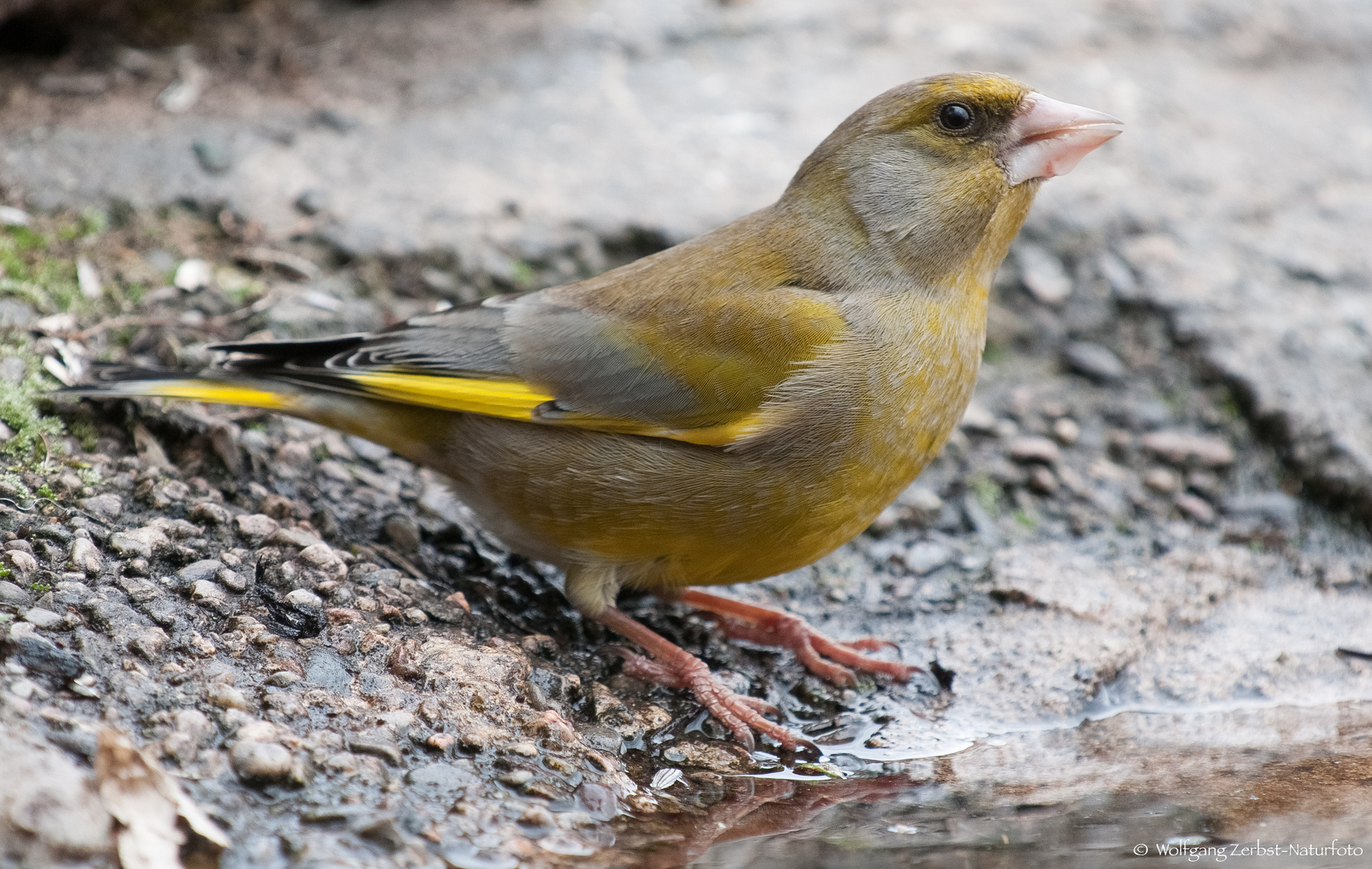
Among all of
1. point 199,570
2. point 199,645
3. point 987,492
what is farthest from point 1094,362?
point 199,645

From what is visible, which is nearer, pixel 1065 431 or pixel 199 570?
pixel 199 570

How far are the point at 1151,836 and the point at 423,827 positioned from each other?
1.58 metres

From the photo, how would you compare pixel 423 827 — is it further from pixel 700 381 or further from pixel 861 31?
pixel 861 31

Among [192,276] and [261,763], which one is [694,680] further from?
[192,276]

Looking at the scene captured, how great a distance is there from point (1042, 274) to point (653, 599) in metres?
2.43

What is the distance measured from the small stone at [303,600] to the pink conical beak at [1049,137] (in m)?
2.38

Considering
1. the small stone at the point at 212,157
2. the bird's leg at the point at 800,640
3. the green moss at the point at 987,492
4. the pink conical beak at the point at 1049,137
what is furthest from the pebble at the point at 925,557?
the small stone at the point at 212,157

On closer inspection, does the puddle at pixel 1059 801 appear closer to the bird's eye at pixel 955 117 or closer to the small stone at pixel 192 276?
the bird's eye at pixel 955 117

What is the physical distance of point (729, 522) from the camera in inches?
141

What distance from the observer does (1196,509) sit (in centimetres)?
476

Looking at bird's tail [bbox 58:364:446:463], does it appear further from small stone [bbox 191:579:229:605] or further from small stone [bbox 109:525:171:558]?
small stone [bbox 191:579:229:605]

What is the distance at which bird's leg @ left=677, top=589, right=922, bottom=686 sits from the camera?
3.86 m

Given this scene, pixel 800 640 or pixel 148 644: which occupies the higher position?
pixel 148 644

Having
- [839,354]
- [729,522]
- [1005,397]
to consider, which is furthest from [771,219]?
[1005,397]
